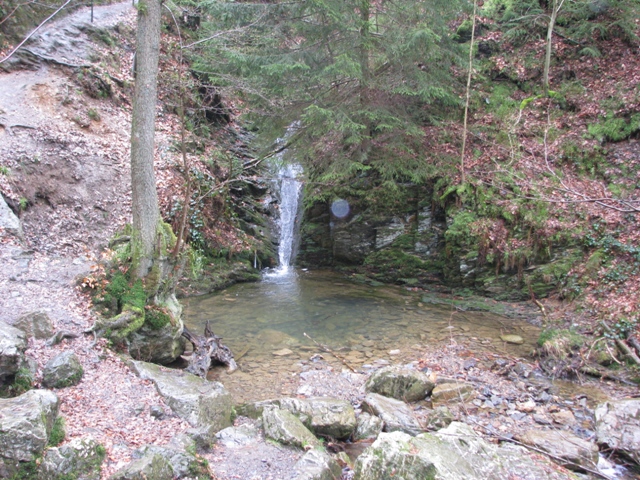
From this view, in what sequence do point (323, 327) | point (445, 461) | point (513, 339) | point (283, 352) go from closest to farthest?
point (445, 461) < point (283, 352) < point (513, 339) < point (323, 327)

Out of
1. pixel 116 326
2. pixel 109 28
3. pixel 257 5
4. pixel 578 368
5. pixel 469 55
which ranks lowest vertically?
pixel 578 368

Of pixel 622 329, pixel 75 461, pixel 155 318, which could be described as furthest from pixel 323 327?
pixel 75 461

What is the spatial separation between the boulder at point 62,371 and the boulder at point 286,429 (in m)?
2.20

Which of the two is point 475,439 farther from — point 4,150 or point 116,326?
point 4,150

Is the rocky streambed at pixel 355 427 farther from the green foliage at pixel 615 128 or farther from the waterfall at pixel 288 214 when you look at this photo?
the waterfall at pixel 288 214

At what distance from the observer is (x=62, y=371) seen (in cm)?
457

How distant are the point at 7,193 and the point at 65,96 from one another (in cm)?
445

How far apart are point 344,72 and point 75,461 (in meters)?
9.30

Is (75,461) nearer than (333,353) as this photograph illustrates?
Yes

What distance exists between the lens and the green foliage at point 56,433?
3.47 m

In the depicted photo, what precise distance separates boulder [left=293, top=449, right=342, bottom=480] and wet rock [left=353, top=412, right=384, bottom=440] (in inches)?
38.0

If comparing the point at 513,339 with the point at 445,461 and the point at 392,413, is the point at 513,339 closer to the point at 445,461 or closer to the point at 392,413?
the point at 392,413

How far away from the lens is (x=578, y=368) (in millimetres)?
6707

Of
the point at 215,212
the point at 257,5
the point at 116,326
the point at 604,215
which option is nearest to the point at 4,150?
the point at 215,212
